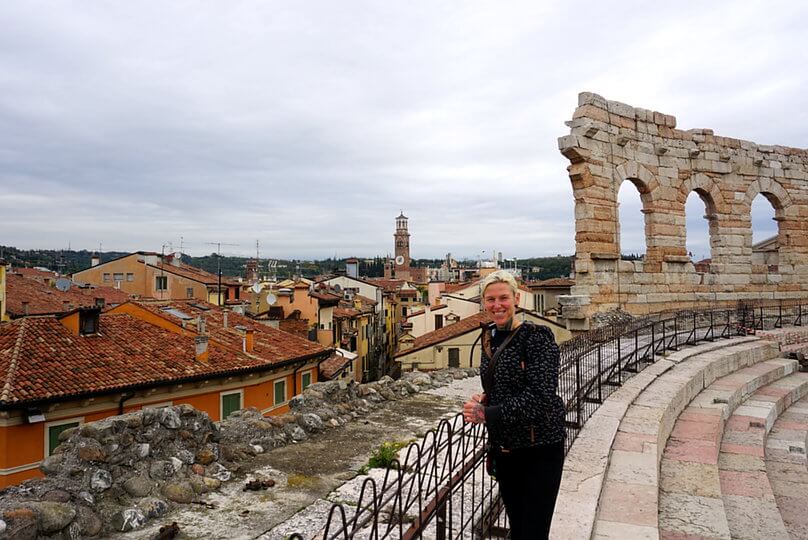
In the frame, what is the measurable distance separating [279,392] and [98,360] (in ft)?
20.0

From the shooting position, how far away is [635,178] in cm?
1368

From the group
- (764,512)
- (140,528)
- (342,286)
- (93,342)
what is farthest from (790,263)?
(342,286)

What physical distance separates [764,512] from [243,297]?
4078 cm

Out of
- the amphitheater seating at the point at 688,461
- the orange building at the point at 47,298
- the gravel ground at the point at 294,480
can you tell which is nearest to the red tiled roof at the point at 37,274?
the orange building at the point at 47,298

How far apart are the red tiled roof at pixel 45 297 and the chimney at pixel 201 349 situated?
12278 mm

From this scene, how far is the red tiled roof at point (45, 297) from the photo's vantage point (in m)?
25.7

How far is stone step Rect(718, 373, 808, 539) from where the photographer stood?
495 cm

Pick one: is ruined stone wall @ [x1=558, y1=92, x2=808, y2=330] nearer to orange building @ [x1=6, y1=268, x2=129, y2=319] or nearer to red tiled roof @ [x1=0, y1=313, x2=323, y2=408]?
red tiled roof @ [x1=0, y1=313, x2=323, y2=408]

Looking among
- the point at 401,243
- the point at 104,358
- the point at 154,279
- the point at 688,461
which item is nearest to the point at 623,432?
the point at 688,461

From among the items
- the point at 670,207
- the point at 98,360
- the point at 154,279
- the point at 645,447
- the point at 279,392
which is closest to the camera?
the point at 645,447

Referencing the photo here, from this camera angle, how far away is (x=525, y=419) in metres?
2.76

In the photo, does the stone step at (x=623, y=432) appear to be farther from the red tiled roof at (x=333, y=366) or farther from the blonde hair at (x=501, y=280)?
the red tiled roof at (x=333, y=366)

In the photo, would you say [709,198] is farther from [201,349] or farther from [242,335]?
[242,335]

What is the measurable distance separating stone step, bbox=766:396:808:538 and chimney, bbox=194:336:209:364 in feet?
49.4
